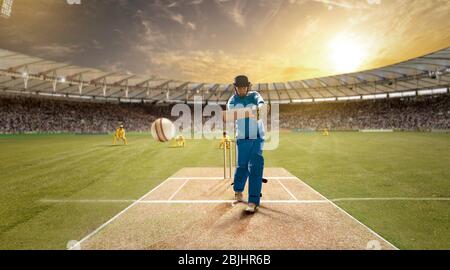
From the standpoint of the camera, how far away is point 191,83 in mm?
50906

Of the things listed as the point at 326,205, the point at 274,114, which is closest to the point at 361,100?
the point at 274,114

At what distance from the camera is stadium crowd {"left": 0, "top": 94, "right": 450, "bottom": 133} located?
1618 inches

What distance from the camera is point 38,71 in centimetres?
3350

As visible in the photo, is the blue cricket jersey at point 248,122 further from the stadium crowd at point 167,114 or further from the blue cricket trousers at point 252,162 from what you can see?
the stadium crowd at point 167,114

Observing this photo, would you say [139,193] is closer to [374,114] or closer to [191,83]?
[191,83]

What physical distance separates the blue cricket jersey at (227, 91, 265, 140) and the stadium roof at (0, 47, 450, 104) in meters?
31.6

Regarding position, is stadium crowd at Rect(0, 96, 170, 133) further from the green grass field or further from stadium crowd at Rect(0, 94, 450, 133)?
the green grass field

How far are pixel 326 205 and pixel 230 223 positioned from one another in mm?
2113

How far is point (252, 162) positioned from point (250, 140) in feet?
1.41

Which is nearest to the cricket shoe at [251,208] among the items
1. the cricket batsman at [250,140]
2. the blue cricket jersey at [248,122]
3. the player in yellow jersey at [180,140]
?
the cricket batsman at [250,140]

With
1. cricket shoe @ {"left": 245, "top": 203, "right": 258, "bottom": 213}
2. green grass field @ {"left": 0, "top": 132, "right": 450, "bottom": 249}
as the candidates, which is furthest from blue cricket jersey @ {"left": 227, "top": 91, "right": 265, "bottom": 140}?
green grass field @ {"left": 0, "top": 132, "right": 450, "bottom": 249}

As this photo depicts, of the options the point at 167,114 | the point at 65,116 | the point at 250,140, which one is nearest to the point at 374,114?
the point at 167,114

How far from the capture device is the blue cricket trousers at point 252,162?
482 centimetres
